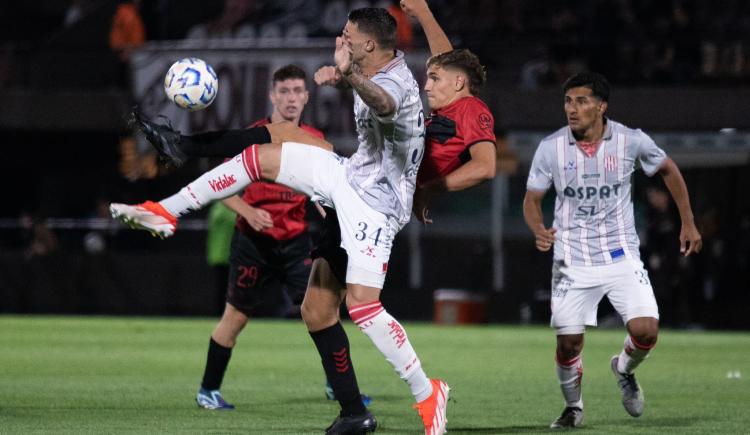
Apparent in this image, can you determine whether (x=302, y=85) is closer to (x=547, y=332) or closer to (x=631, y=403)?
(x=631, y=403)

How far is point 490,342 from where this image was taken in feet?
54.9

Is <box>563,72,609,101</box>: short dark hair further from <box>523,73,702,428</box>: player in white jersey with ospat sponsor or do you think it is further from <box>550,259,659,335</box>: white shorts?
<box>550,259,659,335</box>: white shorts

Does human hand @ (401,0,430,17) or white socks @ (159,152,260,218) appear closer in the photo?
white socks @ (159,152,260,218)

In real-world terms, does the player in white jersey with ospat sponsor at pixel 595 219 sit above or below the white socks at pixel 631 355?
above

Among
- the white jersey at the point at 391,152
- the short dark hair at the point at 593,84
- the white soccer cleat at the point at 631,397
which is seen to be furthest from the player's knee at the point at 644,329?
the white jersey at the point at 391,152

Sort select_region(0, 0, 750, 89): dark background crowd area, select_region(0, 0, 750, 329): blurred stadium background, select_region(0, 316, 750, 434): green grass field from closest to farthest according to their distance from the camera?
select_region(0, 316, 750, 434): green grass field < select_region(0, 0, 750, 329): blurred stadium background < select_region(0, 0, 750, 89): dark background crowd area

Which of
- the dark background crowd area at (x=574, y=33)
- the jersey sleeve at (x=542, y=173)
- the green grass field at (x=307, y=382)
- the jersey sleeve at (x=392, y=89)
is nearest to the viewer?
the jersey sleeve at (x=392, y=89)

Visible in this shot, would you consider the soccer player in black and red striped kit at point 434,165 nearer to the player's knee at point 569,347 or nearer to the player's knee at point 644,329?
the player's knee at point 569,347

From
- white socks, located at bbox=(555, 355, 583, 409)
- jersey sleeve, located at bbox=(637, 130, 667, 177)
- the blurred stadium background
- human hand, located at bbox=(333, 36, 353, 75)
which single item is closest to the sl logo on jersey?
→ jersey sleeve, located at bbox=(637, 130, 667, 177)

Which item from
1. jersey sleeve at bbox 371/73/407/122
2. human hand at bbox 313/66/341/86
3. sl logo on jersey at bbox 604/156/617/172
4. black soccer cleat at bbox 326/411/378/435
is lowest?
black soccer cleat at bbox 326/411/378/435

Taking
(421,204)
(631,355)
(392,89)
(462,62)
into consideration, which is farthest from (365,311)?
(631,355)

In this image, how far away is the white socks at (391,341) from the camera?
7074 mm

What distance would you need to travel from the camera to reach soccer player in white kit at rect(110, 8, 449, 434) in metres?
7.03

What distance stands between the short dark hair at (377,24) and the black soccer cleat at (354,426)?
6.66 ft
